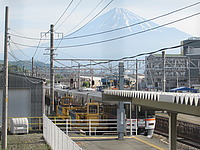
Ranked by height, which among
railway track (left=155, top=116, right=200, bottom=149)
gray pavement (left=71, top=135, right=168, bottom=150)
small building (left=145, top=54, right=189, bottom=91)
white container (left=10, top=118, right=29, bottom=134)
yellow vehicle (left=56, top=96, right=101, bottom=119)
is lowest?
railway track (left=155, top=116, right=200, bottom=149)

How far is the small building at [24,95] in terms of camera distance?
2502 centimetres

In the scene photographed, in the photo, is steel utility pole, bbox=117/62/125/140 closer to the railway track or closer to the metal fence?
the metal fence

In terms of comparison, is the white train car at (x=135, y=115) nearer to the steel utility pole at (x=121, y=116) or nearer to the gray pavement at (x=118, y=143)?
the gray pavement at (x=118, y=143)

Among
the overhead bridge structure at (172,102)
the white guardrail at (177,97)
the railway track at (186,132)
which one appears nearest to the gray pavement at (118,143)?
the overhead bridge structure at (172,102)

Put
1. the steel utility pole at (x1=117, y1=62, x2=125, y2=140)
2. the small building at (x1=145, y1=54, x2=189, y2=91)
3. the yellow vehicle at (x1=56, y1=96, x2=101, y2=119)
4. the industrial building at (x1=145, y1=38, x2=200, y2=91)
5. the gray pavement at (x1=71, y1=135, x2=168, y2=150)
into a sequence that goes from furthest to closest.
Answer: the small building at (x1=145, y1=54, x2=189, y2=91) → the industrial building at (x1=145, y1=38, x2=200, y2=91) → the yellow vehicle at (x1=56, y1=96, x2=101, y2=119) → the steel utility pole at (x1=117, y1=62, x2=125, y2=140) → the gray pavement at (x1=71, y1=135, x2=168, y2=150)

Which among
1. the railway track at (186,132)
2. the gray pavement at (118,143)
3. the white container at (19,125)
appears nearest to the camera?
the gray pavement at (118,143)

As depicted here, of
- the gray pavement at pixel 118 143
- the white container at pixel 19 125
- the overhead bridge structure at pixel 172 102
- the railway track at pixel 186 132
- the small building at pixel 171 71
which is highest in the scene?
the small building at pixel 171 71

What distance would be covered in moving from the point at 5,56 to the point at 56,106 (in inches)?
658

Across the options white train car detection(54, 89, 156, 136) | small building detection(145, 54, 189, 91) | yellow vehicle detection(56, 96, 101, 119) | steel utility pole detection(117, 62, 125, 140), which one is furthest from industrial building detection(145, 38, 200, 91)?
steel utility pole detection(117, 62, 125, 140)

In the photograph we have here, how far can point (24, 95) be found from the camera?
998 inches

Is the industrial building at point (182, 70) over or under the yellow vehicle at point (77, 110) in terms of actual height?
over

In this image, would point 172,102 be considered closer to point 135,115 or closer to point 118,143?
point 118,143

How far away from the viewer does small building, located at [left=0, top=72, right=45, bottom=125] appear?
2502 centimetres

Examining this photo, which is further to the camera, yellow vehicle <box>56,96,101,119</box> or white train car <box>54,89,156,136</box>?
yellow vehicle <box>56,96,101,119</box>
